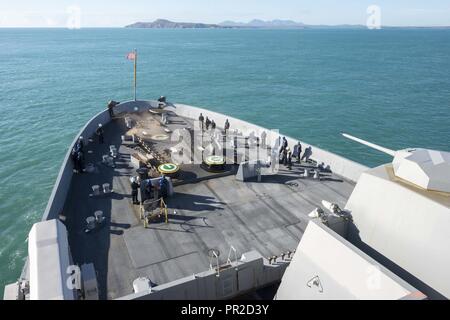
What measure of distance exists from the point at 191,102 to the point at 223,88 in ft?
46.9

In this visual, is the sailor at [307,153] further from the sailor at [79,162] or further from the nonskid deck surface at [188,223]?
the sailor at [79,162]

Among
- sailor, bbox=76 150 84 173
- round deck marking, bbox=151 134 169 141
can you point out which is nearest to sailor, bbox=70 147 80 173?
sailor, bbox=76 150 84 173

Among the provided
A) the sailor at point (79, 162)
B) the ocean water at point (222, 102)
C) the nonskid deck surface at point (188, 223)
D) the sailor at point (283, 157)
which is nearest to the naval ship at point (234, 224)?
the nonskid deck surface at point (188, 223)

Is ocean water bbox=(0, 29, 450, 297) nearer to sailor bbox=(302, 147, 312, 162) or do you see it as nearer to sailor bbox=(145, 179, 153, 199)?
sailor bbox=(145, 179, 153, 199)

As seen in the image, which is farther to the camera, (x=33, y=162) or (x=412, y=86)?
(x=412, y=86)

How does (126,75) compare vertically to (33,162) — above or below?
above

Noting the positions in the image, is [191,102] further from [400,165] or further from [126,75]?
[400,165]

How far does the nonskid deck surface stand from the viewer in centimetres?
1369

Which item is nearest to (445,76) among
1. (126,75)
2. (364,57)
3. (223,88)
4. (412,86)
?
(412,86)

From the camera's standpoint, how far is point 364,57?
14162cm

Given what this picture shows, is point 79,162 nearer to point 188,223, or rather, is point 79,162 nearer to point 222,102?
point 188,223

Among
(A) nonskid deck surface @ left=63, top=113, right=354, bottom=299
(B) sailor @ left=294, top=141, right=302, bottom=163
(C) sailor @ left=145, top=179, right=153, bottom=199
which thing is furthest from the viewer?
(B) sailor @ left=294, top=141, right=302, bottom=163

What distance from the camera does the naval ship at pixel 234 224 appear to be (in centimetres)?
884

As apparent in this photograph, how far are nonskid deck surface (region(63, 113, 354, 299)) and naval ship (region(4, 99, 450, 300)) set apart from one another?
6 cm
